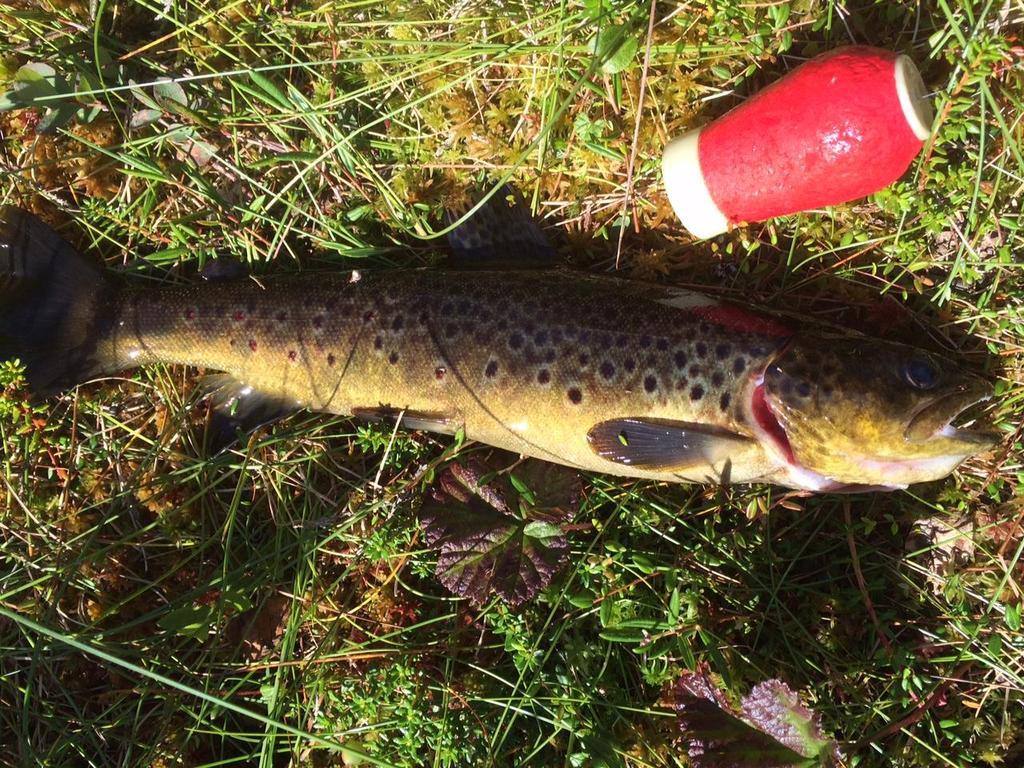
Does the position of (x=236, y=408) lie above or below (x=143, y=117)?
below

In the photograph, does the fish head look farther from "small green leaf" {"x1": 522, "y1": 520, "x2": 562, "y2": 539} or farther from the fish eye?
"small green leaf" {"x1": 522, "y1": 520, "x2": 562, "y2": 539}

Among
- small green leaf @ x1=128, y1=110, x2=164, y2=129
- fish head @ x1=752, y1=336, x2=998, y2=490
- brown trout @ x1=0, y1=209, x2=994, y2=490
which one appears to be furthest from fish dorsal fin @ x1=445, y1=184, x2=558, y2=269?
small green leaf @ x1=128, y1=110, x2=164, y2=129

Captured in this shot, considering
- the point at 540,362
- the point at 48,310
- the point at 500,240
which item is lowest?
the point at 540,362

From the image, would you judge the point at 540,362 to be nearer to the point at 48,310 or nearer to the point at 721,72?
the point at 721,72

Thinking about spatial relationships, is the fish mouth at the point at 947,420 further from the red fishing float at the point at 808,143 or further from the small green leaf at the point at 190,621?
the small green leaf at the point at 190,621

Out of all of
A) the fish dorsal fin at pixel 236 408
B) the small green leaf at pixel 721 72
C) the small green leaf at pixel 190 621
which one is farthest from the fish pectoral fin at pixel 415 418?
the small green leaf at pixel 721 72

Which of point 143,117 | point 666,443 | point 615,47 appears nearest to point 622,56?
point 615,47
